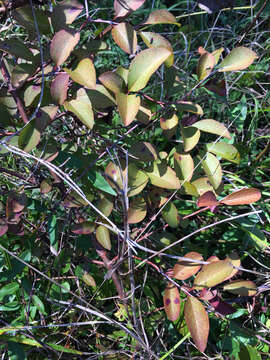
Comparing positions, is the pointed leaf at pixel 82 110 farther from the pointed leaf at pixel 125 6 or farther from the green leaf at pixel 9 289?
the green leaf at pixel 9 289

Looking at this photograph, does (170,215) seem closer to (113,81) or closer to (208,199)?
(208,199)

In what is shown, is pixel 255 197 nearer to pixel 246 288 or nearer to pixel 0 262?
pixel 246 288

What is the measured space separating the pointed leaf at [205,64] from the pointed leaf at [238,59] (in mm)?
27

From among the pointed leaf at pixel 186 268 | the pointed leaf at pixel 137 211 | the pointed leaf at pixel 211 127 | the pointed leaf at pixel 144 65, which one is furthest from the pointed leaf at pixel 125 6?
the pointed leaf at pixel 186 268

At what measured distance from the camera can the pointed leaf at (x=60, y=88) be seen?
838 millimetres

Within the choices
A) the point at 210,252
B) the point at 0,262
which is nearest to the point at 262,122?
the point at 210,252

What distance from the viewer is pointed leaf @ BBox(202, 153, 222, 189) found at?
3.23ft

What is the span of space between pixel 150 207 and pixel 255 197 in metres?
0.28

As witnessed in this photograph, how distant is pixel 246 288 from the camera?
1016 mm

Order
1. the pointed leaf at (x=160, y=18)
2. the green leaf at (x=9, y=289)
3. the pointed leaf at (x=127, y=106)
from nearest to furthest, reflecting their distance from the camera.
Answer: the pointed leaf at (x=127, y=106), the pointed leaf at (x=160, y=18), the green leaf at (x=9, y=289)

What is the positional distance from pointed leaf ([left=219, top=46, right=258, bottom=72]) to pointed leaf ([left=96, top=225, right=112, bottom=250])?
1.59 feet

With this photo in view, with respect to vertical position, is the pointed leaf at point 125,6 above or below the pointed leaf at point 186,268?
above

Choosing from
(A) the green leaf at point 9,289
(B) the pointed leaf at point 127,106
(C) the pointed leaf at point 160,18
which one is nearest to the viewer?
(B) the pointed leaf at point 127,106

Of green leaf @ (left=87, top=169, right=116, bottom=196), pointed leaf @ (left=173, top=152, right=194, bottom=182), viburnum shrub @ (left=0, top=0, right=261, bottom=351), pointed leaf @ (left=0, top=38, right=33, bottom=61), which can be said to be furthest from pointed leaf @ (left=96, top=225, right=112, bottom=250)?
pointed leaf @ (left=0, top=38, right=33, bottom=61)
